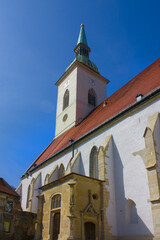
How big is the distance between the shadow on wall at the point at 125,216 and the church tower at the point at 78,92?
12.0 metres

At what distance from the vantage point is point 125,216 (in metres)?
12.3

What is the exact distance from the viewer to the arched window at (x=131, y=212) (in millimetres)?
11924

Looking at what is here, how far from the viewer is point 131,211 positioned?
1227 centimetres

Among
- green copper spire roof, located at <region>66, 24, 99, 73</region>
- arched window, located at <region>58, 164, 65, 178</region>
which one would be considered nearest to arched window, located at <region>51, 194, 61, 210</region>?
arched window, located at <region>58, 164, 65, 178</region>

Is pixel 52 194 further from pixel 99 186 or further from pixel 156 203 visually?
pixel 156 203

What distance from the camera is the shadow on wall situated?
11.2m

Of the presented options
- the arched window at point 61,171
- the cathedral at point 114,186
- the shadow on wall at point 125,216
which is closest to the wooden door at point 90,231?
the cathedral at point 114,186

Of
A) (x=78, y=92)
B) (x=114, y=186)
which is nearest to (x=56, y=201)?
(x=114, y=186)

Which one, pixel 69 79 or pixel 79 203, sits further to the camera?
pixel 69 79

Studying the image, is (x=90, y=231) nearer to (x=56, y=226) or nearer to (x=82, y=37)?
(x=56, y=226)

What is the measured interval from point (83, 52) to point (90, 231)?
85.5 feet

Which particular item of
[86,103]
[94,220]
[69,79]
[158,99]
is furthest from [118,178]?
[69,79]

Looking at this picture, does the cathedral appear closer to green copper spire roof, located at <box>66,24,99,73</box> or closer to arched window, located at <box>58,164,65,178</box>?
arched window, located at <box>58,164,65,178</box>

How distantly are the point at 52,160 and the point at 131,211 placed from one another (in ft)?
35.3
